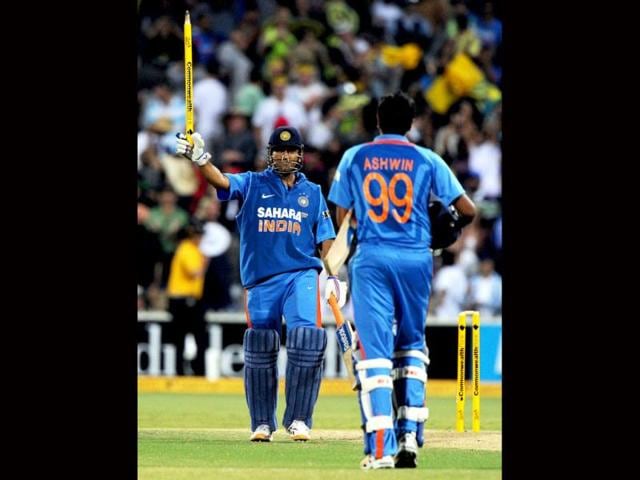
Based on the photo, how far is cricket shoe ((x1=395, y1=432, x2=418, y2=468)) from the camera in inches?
356

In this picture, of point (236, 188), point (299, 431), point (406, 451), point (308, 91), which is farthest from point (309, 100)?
point (406, 451)

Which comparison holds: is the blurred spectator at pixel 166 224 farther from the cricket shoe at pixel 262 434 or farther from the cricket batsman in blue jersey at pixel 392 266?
the cricket batsman in blue jersey at pixel 392 266

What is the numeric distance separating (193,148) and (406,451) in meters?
2.33

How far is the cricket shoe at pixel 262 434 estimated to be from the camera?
35.2 feet

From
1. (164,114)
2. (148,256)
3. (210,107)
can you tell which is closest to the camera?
(148,256)

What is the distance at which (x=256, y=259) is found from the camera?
1080cm

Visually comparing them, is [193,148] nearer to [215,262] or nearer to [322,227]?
[322,227]

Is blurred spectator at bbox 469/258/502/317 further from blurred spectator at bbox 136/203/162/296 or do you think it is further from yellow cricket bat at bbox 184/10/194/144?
yellow cricket bat at bbox 184/10/194/144

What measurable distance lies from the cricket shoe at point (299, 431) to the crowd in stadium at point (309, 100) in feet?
22.3

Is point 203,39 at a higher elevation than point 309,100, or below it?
higher

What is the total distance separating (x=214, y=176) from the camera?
10.2 m

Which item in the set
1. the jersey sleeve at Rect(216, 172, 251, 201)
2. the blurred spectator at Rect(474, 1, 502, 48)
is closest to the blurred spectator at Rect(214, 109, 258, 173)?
the blurred spectator at Rect(474, 1, 502, 48)
